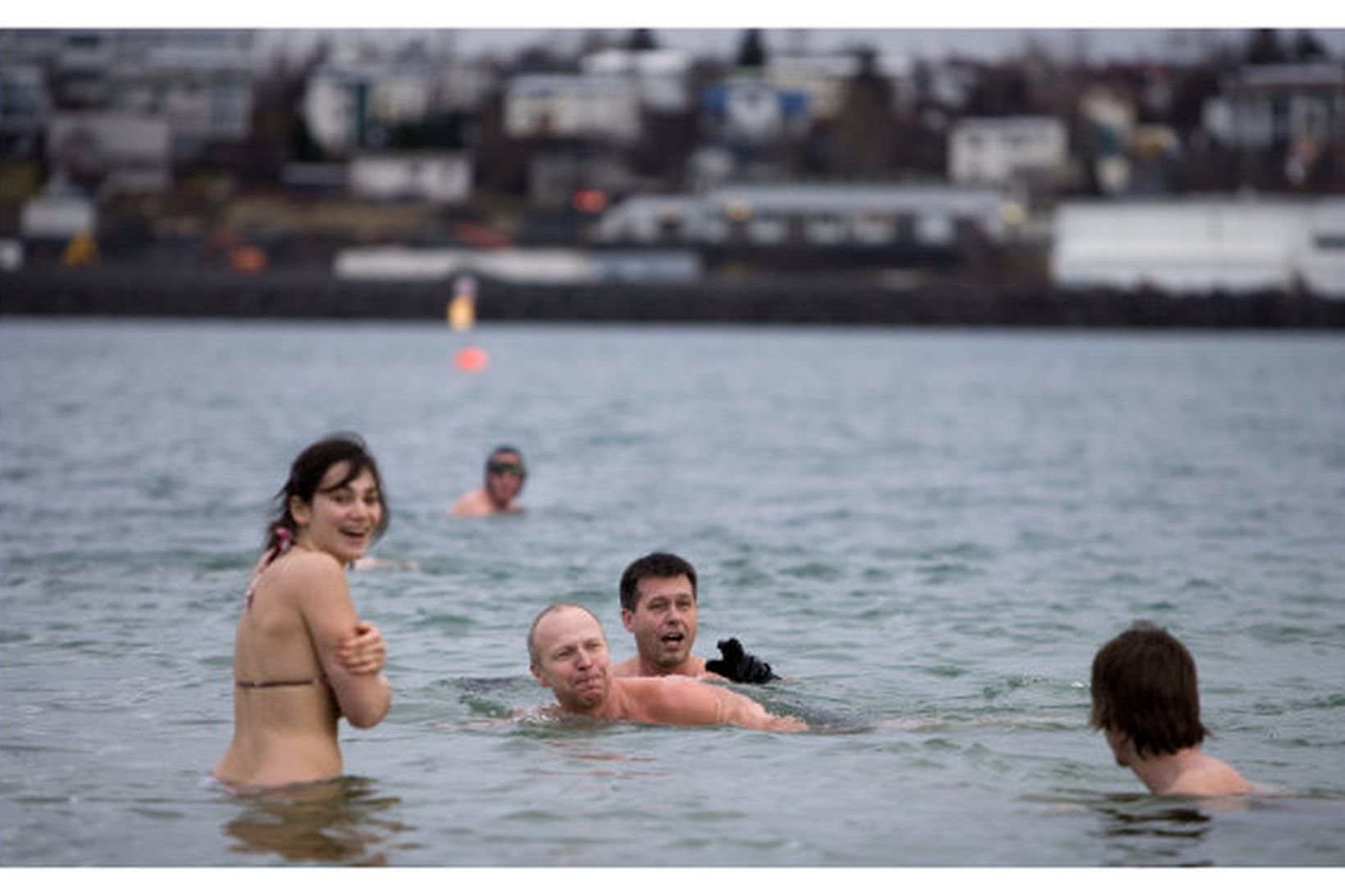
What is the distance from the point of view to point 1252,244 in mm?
97750

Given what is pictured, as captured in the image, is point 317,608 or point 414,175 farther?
point 414,175

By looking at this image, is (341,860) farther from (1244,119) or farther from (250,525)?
(1244,119)

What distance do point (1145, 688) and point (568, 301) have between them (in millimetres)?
95656

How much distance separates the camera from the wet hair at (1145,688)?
8.04 metres

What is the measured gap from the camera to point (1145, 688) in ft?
26.6

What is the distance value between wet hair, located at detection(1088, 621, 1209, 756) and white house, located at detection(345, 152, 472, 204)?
96487 millimetres

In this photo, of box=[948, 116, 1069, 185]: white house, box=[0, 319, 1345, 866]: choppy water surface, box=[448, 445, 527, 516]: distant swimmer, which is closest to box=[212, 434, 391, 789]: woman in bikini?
box=[0, 319, 1345, 866]: choppy water surface

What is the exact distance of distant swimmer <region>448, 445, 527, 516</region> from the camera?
63.7 ft

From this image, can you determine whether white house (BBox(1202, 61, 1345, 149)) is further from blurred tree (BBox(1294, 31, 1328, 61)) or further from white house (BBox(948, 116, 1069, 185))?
white house (BBox(948, 116, 1069, 185))

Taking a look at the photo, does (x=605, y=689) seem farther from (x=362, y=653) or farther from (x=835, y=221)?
(x=835, y=221)

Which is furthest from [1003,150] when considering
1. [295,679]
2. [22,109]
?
[295,679]

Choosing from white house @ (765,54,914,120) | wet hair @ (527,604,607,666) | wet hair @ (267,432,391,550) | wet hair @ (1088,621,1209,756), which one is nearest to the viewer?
wet hair @ (267,432,391,550)

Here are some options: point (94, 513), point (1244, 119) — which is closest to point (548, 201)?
point (1244, 119)

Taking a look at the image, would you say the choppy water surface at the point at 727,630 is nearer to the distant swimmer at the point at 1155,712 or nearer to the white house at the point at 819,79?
the distant swimmer at the point at 1155,712
